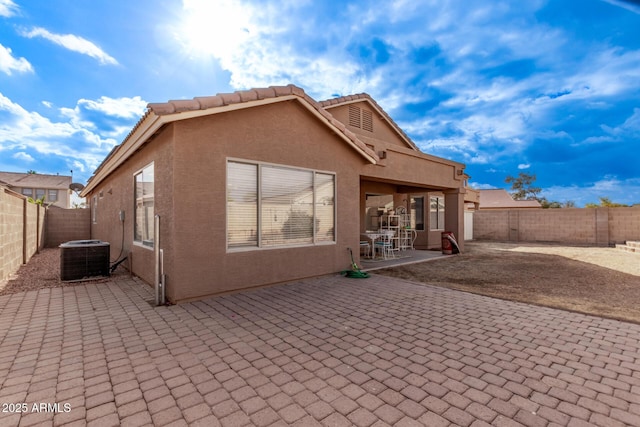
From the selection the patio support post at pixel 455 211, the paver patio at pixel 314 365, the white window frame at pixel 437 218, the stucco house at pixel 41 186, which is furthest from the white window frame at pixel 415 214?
the stucco house at pixel 41 186

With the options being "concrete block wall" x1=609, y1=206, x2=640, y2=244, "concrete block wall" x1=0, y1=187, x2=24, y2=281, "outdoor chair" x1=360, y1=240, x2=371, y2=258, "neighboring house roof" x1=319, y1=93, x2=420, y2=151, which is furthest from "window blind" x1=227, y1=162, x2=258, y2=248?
"concrete block wall" x1=609, y1=206, x2=640, y2=244

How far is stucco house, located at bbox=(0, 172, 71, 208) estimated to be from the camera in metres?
36.1

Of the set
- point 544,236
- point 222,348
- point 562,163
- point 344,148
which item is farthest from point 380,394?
point 562,163

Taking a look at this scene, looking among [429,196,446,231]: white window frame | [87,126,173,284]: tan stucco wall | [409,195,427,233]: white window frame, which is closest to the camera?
[87,126,173,284]: tan stucco wall

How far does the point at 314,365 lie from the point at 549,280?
24.3 feet

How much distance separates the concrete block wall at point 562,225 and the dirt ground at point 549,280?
24.5 ft

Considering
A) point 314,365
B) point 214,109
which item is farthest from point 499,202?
point 314,365

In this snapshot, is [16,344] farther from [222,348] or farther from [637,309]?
[637,309]

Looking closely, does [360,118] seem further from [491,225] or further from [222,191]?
[491,225]

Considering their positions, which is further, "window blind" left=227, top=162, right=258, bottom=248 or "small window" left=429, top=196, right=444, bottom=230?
"small window" left=429, top=196, right=444, bottom=230

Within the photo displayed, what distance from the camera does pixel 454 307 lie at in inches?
196

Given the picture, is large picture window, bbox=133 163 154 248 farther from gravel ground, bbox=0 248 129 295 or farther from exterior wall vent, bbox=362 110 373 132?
exterior wall vent, bbox=362 110 373 132

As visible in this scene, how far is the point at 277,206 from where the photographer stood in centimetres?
626

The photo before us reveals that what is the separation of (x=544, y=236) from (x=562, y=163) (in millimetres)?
165514
